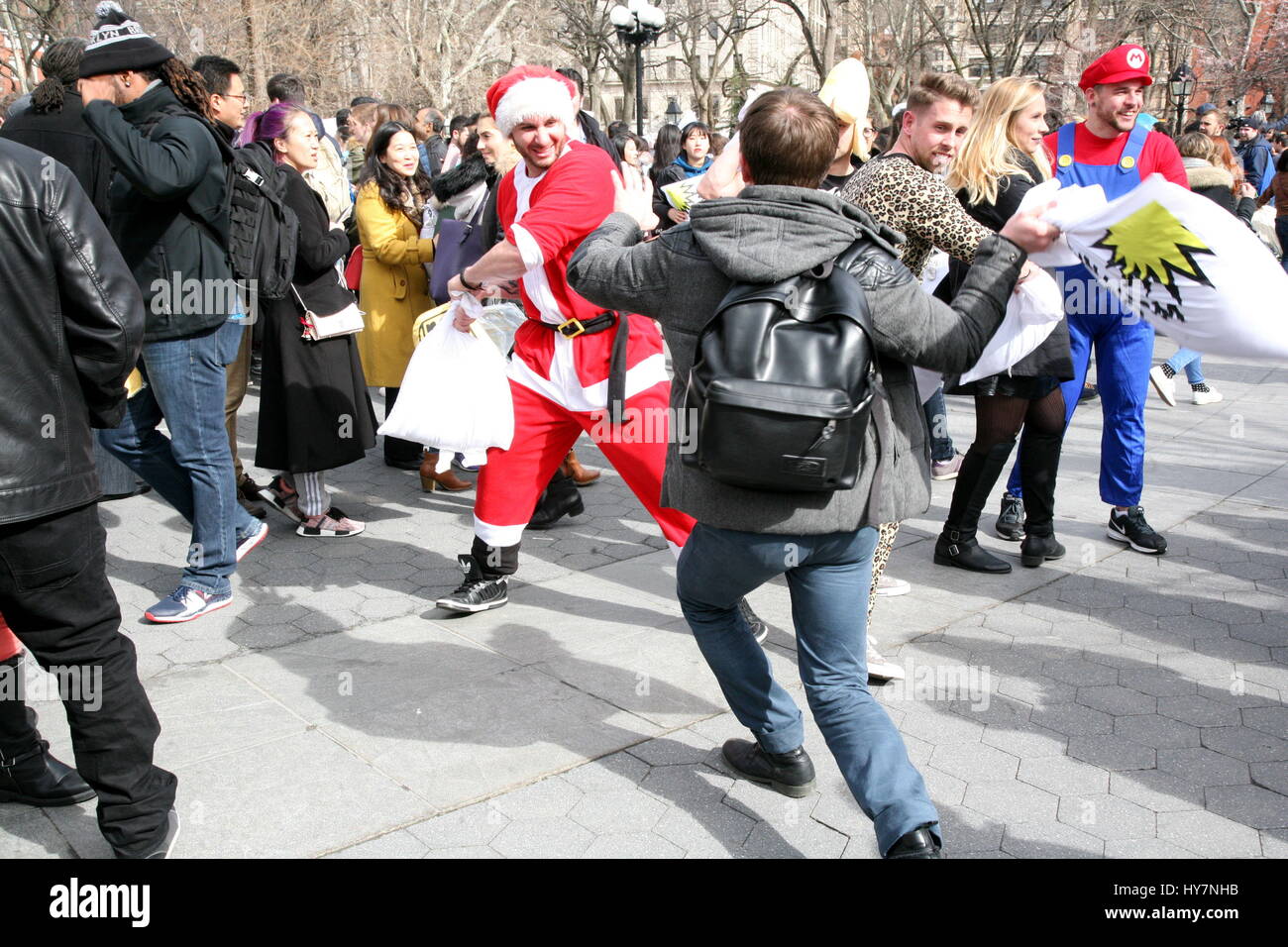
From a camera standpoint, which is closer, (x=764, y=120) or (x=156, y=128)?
(x=764, y=120)

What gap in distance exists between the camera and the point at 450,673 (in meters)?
4.03

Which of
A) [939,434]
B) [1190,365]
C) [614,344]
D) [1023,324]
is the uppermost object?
[1023,324]

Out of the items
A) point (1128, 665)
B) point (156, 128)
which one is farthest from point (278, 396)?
point (1128, 665)

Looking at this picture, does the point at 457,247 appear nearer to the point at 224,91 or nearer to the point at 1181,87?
the point at 224,91

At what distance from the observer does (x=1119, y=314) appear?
501 centimetres

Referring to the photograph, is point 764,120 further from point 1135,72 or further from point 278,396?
point 278,396

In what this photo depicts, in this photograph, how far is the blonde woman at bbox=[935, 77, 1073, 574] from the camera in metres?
4.30

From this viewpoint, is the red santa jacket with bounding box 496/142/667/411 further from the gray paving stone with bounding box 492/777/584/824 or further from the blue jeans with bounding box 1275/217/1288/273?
the blue jeans with bounding box 1275/217/1288/273

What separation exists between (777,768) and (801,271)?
1437 mm

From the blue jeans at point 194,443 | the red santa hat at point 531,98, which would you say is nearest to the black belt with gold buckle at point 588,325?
the red santa hat at point 531,98

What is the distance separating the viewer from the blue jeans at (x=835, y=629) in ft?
8.57

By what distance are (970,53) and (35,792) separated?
267 ft

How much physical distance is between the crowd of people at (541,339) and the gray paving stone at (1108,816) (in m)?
0.67

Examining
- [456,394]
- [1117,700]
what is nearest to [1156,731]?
[1117,700]
